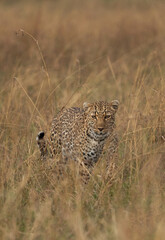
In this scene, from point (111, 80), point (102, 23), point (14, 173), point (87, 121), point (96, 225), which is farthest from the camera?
point (102, 23)

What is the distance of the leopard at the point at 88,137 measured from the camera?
5898mm

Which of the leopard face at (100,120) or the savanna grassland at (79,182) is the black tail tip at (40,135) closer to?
the savanna grassland at (79,182)

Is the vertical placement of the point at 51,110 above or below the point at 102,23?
below

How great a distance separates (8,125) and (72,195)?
5.21ft

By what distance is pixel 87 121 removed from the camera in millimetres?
6047

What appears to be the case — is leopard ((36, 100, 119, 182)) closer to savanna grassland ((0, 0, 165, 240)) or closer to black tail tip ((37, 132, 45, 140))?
black tail tip ((37, 132, 45, 140))

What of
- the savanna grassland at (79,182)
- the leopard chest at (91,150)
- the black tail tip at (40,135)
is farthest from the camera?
the black tail tip at (40,135)

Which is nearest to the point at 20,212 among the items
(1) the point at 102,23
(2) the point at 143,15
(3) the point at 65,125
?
(3) the point at 65,125

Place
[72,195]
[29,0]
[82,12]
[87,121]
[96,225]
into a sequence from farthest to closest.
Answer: [29,0] < [82,12] < [87,121] < [72,195] < [96,225]

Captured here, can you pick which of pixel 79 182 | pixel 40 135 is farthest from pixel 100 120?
pixel 79 182

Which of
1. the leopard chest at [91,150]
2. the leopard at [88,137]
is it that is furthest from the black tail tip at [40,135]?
the leopard chest at [91,150]

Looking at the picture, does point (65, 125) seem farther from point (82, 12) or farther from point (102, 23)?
point (82, 12)

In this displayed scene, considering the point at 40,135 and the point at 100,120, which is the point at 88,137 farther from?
the point at 40,135

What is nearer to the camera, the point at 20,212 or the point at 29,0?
the point at 20,212
